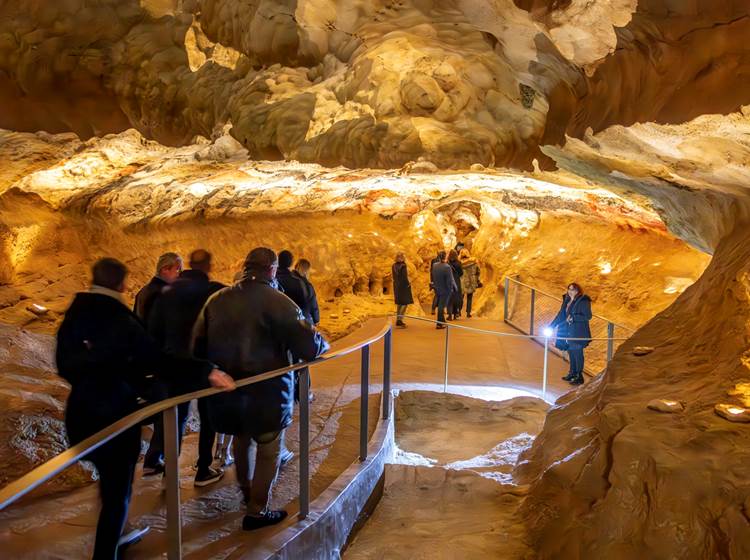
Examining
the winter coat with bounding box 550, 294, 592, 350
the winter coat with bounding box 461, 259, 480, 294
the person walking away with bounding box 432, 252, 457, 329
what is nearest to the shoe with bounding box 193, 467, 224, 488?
the winter coat with bounding box 550, 294, 592, 350

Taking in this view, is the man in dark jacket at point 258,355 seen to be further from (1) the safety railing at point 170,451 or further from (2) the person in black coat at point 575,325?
(2) the person in black coat at point 575,325

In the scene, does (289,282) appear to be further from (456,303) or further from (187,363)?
(456,303)

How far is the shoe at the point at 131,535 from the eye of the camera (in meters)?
2.56

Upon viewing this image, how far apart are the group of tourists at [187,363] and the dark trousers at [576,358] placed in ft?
16.6

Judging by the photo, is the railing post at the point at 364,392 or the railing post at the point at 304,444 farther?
the railing post at the point at 364,392

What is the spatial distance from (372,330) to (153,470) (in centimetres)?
267

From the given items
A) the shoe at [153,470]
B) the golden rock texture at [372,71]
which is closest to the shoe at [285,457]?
the shoe at [153,470]

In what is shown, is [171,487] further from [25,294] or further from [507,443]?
[25,294]

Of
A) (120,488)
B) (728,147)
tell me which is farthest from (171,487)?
(728,147)

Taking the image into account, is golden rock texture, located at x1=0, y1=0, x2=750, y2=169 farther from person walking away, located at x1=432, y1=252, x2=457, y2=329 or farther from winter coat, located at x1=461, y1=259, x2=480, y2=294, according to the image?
winter coat, located at x1=461, y1=259, x2=480, y2=294

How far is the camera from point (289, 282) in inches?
188

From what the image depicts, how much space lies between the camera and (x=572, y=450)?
12.6 feet

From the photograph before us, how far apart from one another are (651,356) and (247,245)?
10219 millimetres

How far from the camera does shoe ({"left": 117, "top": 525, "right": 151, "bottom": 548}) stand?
8.39 ft
